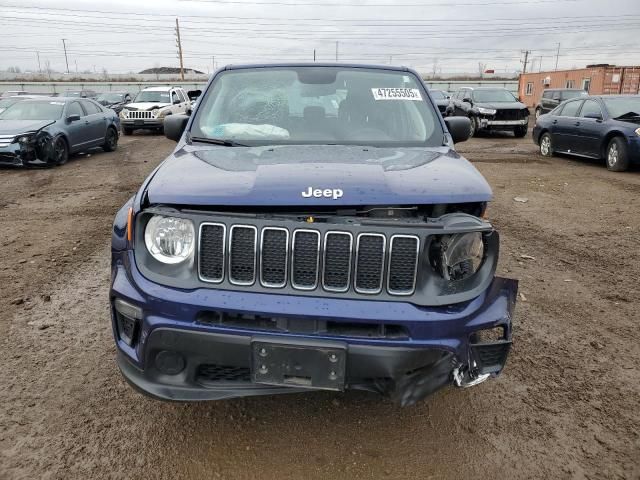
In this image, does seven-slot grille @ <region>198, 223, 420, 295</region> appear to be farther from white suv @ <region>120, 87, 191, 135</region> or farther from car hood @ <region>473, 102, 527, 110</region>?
white suv @ <region>120, 87, 191, 135</region>

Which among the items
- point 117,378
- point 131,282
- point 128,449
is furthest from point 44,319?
point 131,282

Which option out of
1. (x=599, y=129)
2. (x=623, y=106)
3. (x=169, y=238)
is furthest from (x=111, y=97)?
(x=169, y=238)

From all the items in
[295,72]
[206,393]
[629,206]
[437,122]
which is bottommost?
[629,206]

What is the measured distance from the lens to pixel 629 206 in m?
8.21

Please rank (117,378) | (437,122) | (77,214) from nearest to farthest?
(117,378)
(437,122)
(77,214)

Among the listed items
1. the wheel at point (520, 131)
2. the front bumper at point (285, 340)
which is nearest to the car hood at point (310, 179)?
the front bumper at point (285, 340)

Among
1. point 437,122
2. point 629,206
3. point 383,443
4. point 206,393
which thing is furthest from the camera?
point 629,206

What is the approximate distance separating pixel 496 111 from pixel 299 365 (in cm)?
1817

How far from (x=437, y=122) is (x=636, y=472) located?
2.38m

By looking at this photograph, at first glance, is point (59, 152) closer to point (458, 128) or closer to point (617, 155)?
point (458, 128)

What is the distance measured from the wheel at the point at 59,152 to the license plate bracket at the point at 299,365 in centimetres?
1134

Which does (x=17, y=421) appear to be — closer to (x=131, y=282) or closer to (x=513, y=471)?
(x=131, y=282)

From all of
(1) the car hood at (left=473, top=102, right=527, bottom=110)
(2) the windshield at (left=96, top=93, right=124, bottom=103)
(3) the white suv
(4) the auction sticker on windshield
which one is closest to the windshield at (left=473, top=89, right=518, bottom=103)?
(1) the car hood at (left=473, top=102, right=527, bottom=110)

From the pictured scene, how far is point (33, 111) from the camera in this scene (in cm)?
1216
